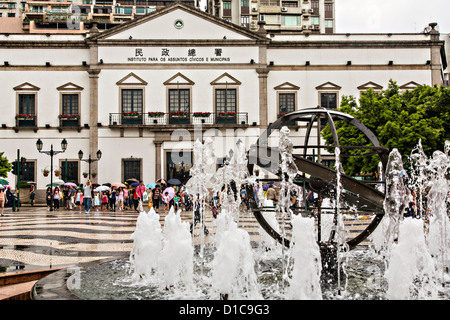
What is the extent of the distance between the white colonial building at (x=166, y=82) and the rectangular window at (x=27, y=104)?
6cm

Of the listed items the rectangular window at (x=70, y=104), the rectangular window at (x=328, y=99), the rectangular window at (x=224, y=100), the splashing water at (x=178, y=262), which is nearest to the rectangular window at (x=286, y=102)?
the rectangular window at (x=328, y=99)

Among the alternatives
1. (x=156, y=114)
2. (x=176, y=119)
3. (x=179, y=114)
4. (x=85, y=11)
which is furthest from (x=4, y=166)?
(x=85, y=11)

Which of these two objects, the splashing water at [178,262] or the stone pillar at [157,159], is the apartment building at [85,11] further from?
the splashing water at [178,262]

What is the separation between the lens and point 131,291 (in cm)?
489

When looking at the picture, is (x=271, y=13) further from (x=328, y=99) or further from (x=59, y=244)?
(x=59, y=244)

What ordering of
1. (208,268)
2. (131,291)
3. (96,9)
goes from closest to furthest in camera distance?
(131,291)
(208,268)
(96,9)

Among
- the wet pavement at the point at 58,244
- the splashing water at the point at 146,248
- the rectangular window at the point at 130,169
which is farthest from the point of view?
the rectangular window at the point at 130,169

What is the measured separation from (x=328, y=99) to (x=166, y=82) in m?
10.6

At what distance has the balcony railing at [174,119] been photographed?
93.2ft

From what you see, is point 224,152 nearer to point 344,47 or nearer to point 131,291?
point 344,47

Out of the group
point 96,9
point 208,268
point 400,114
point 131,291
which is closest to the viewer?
point 131,291

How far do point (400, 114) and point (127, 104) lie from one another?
1653 cm

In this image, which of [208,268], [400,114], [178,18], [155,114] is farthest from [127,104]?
[208,268]
